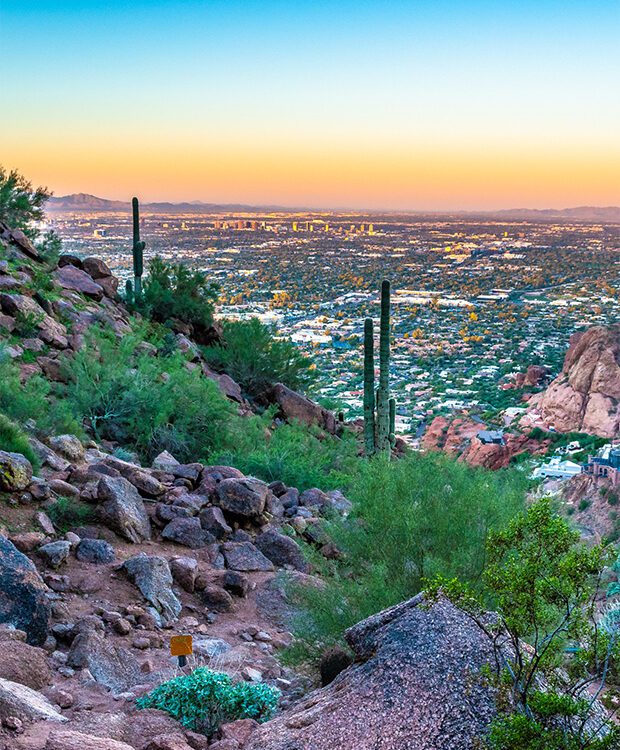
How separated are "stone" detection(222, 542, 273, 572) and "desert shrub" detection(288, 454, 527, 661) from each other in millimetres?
1447

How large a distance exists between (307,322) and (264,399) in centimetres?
1751

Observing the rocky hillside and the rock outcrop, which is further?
the rock outcrop

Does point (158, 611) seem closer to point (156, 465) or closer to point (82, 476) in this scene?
point (82, 476)

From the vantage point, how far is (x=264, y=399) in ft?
74.6

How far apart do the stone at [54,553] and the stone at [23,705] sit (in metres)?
2.75

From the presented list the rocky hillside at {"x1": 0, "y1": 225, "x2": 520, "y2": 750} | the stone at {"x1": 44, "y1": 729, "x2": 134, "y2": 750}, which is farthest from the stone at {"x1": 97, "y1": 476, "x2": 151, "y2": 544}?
the stone at {"x1": 44, "y1": 729, "x2": 134, "y2": 750}

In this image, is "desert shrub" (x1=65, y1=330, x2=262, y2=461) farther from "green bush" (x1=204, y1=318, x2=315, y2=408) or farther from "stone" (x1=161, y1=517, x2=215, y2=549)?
"green bush" (x1=204, y1=318, x2=315, y2=408)

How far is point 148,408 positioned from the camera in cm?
1477

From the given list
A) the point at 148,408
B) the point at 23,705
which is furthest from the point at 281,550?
the point at 23,705

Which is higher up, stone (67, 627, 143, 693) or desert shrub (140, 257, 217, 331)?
desert shrub (140, 257, 217, 331)

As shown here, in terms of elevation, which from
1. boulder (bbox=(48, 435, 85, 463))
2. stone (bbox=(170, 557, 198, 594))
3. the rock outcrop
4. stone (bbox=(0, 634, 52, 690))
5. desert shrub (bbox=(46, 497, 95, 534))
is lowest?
the rock outcrop

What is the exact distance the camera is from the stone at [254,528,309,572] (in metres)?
10.6

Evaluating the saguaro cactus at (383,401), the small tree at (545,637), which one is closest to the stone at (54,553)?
the small tree at (545,637)

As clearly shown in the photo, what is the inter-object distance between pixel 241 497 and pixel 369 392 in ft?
28.3
